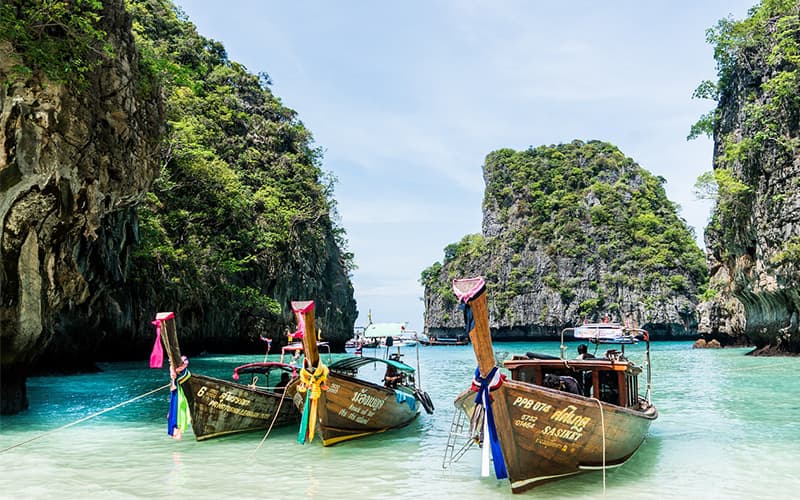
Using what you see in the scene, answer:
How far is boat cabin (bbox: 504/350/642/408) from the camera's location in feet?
28.4

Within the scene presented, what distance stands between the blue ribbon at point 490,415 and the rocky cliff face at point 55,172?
9.02 m

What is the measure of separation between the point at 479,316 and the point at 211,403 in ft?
19.9

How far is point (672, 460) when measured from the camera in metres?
9.23

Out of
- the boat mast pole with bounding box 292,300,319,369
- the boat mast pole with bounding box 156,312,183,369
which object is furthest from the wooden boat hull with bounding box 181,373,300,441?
the boat mast pole with bounding box 292,300,319,369

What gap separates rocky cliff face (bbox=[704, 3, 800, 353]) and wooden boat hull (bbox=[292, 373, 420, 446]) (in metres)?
24.8

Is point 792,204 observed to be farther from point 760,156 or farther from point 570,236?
point 570,236

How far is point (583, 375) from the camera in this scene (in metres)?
9.11

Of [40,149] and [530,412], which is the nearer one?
[530,412]

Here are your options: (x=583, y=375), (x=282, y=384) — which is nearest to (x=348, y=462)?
(x=583, y=375)

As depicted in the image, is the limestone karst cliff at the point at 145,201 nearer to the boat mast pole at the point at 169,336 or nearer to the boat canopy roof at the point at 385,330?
the boat mast pole at the point at 169,336

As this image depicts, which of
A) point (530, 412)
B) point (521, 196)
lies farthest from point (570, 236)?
point (530, 412)

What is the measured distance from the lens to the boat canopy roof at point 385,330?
14188 millimetres

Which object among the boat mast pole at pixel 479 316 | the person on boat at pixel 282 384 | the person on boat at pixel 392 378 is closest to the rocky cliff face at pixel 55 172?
the person on boat at pixel 282 384

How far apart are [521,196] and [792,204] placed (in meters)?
65.5
